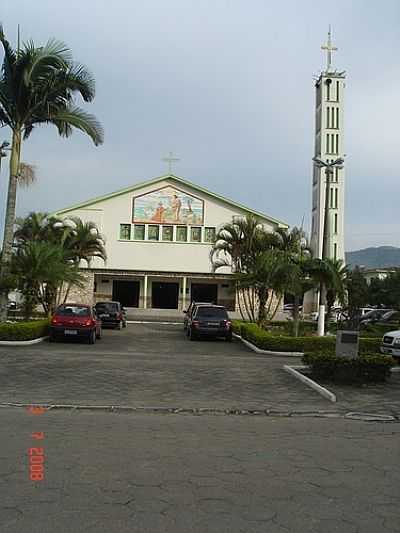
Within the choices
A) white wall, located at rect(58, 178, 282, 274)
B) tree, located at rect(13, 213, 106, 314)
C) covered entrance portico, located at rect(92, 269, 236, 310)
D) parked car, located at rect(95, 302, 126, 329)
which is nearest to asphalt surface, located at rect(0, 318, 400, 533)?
tree, located at rect(13, 213, 106, 314)

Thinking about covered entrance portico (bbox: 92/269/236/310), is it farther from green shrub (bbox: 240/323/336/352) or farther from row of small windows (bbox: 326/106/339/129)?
green shrub (bbox: 240/323/336/352)

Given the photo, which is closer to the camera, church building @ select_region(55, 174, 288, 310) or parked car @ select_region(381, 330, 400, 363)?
parked car @ select_region(381, 330, 400, 363)

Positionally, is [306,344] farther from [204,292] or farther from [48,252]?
[204,292]

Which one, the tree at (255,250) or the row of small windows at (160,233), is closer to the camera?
the tree at (255,250)

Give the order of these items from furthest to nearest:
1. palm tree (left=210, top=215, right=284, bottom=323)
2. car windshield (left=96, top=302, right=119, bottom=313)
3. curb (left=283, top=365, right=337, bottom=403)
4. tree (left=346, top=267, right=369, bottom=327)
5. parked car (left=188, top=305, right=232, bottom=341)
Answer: car windshield (left=96, top=302, right=119, bottom=313) → tree (left=346, top=267, right=369, bottom=327) → palm tree (left=210, top=215, right=284, bottom=323) → parked car (left=188, top=305, right=232, bottom=341) → curb (left=283, top=365, right=337, bottom=403)

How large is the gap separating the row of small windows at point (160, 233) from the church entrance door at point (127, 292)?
4.09 metres

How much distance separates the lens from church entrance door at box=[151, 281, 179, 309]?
50156 mm

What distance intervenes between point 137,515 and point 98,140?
19.0 meters

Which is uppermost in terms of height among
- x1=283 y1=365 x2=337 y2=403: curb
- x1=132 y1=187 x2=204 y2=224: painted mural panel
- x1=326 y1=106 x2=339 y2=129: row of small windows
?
x1=326 y1=106 x2=339 y2=129: row of small windows

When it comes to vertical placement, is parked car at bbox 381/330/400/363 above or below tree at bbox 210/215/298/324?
below

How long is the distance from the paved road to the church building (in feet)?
127

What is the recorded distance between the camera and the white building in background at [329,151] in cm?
6406

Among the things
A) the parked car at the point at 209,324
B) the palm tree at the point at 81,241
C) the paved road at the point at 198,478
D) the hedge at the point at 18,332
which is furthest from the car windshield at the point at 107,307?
the paved road at the point at 198,478

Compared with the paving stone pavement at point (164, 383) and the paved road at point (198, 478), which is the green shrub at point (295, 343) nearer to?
the paving stone pavement at point (164, 383)
